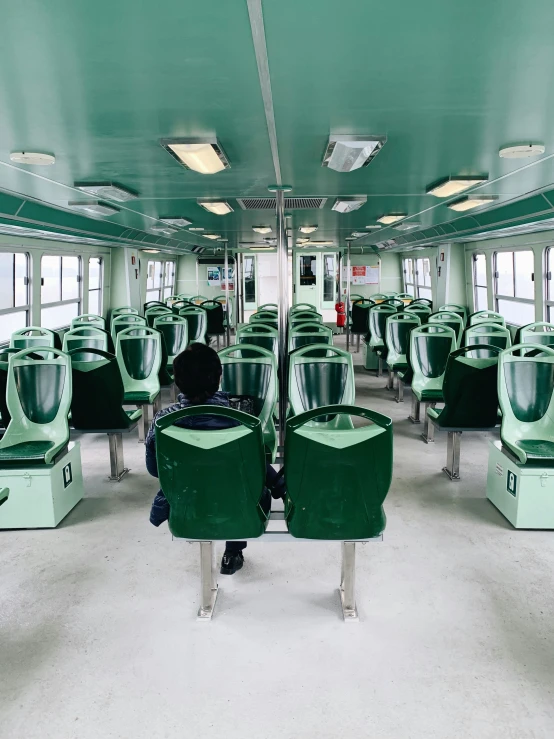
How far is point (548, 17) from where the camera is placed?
5.72 ft

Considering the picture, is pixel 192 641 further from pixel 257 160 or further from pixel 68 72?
pixel 257 160

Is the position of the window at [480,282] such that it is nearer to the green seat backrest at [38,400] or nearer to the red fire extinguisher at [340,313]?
the red fire extinguisher at [340,313]

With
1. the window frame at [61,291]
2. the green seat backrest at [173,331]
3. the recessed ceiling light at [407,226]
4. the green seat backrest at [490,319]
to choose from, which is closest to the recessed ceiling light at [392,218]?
the recessed ceiling light at [407,226]

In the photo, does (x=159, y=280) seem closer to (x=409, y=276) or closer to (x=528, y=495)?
(x=409, y=276)

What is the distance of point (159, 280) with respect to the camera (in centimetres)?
1731

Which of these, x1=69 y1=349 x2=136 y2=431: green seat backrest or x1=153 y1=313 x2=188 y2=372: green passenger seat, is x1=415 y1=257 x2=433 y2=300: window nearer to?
x1=153 y1=313 x2=188 y2=372: green passenger seat

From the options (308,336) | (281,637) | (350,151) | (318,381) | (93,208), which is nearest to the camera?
(281,637)

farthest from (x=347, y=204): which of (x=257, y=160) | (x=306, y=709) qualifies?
(x=306, y=709)

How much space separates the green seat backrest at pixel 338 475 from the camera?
2.60 metres

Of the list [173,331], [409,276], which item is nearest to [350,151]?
[173,331]

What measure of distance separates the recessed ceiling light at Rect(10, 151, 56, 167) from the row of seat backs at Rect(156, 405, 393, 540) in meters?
2.18

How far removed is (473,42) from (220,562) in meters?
3.14

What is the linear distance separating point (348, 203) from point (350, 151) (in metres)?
2.88

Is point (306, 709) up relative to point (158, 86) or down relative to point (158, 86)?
down
